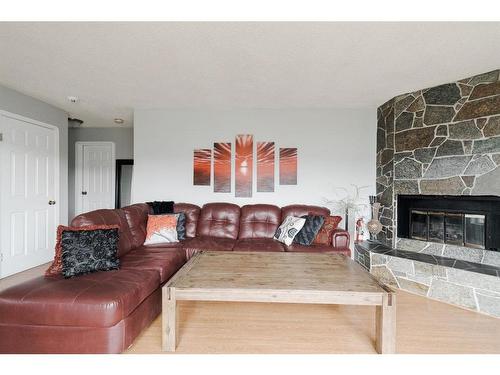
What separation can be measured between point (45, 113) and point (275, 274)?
402 cm

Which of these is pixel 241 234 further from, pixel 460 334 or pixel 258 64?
pixel 460 334

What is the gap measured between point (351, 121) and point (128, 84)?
3121mm

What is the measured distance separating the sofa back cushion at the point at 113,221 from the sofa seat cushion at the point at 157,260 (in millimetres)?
98

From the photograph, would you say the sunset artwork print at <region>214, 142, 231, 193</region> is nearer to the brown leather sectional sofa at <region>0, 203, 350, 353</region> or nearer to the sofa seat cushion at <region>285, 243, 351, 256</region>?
the sofa seat cushion at <region>285, 243, 351, 256</region>

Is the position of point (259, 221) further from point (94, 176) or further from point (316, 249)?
point (94, 176)

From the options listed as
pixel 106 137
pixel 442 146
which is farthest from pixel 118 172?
pixel 442 146

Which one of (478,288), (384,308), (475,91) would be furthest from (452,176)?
(384,308)

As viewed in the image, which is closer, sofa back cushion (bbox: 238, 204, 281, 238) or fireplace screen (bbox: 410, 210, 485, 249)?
fireplace screen (bbox: 410, 210, 485, 249)

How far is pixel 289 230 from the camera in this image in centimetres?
318

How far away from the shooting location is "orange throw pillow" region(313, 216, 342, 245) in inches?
123

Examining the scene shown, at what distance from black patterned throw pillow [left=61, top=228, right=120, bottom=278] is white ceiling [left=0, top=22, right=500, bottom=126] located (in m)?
1.60

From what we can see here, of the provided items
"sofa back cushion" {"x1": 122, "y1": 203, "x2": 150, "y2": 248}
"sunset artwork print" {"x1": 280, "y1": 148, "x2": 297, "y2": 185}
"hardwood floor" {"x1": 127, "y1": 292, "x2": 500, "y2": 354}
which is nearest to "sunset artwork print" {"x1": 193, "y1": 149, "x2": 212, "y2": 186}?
"sofa back cushion" {"x1": 122, "y1": 203, "x2": 150, "y2": 248}
